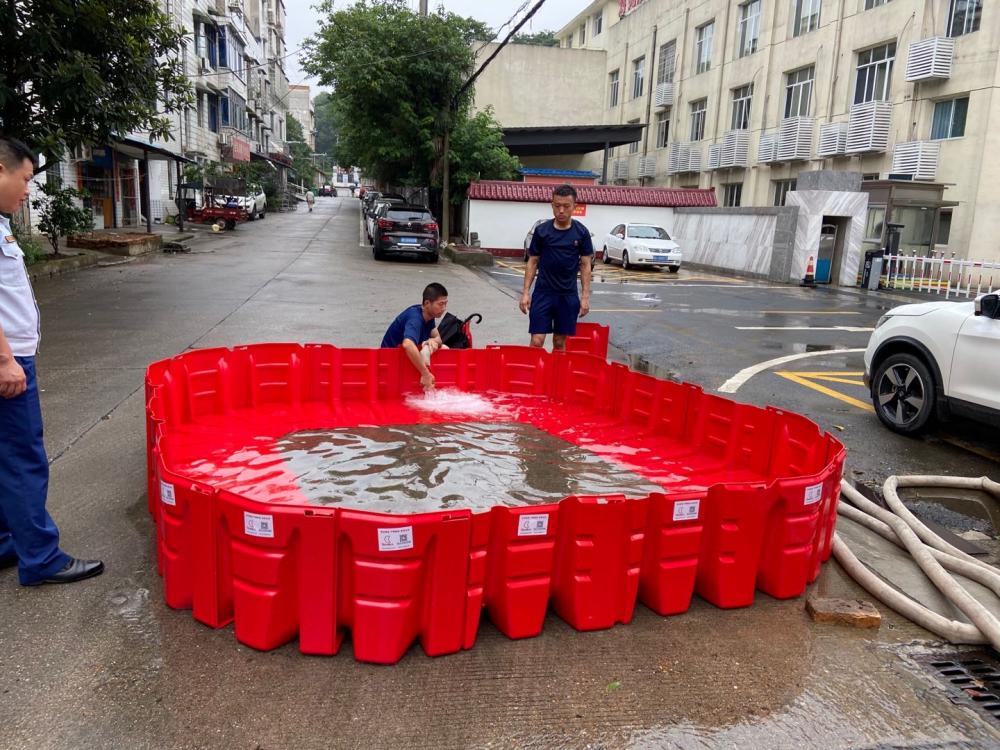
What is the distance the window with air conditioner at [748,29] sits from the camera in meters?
31.2

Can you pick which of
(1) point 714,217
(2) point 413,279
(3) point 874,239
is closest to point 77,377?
(2) point 413,279

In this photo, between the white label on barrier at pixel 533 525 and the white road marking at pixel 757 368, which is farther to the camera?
the white road marking at pixel 757 368

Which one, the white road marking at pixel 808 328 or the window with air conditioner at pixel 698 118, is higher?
the window with air conditioner at pixel 698 118

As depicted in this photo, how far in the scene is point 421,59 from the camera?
27.0m

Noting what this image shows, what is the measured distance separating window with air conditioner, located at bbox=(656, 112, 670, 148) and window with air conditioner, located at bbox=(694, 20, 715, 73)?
341cm

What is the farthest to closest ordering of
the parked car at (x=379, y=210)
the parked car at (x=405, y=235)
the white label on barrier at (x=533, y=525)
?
the parked car at (x=379, y=210) < the parked car at (x=405, y=235) < the white label on barrier at (x=533, y=525)

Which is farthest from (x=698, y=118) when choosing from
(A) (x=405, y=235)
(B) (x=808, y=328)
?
(B) (x=808, y=328)

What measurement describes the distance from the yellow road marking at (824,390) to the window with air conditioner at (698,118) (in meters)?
29.1

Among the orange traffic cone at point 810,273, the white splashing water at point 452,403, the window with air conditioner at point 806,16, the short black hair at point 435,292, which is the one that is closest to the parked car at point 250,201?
the orange traffic cone at point 810,273

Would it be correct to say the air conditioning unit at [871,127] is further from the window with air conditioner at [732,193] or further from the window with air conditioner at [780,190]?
the window with air conditioner at [732,193]

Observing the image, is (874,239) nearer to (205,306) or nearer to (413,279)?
(413,279)

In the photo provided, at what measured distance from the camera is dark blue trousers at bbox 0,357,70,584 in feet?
9.74

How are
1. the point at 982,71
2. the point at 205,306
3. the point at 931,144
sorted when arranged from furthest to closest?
the point at 931,144 → the point at 982,71 → the point at 205,306

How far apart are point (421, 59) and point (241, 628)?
27.4 metres
